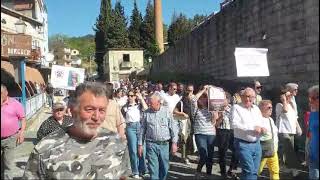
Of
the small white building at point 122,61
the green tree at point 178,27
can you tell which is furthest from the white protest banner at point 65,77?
the small white building at point 122,61

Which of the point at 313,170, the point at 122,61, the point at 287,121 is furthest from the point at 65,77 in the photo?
the point at 122,61

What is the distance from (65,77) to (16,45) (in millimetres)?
8764

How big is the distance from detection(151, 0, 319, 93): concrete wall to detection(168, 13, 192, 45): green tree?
4729cm

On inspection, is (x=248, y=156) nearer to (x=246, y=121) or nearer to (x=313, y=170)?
(x=246, y=121)

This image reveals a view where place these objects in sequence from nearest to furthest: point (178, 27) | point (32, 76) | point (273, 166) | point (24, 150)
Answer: point (273, 166) < point (24, 150) < point (32, 76) < point (178, 27)

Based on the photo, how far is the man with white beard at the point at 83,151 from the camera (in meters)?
3.08

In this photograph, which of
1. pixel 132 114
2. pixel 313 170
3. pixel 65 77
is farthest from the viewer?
pixel 65 77

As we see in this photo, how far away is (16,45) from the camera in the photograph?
65.9 feet

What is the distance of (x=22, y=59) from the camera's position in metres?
21.8

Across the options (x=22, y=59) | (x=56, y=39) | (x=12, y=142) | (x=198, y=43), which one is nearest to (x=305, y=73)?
(x=12, y=142)

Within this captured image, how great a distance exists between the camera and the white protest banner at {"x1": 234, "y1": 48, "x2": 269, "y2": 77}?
29.6 ft

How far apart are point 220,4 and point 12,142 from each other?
1532 centimetres

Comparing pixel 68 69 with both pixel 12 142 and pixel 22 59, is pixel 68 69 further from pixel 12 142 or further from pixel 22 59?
pixel 22 59

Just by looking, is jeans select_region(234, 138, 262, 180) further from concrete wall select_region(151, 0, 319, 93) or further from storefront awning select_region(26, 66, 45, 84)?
storefront awning select_region(26, 66, 45, 84)
